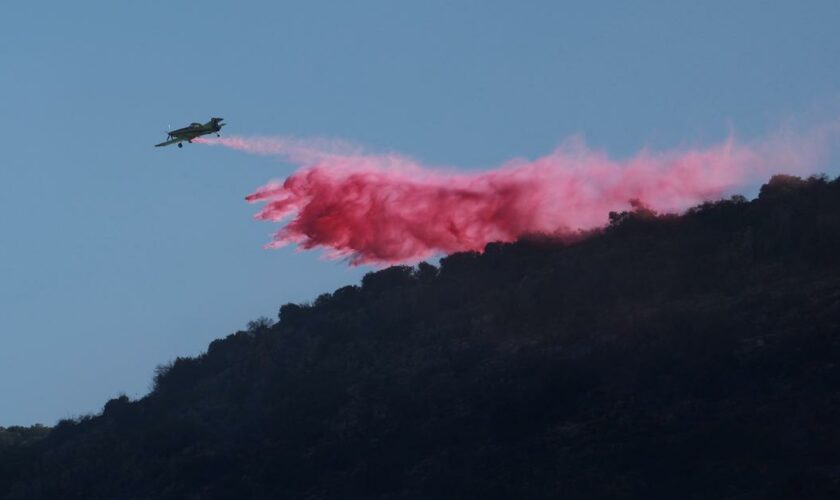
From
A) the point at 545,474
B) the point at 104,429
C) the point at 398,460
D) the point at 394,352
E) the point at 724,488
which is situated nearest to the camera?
the point at 724,488

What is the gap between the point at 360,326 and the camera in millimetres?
116062

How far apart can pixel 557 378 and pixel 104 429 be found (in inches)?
1478

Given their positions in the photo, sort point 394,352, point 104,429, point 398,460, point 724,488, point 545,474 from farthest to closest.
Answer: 1. point 104,429
2. point 394,352
3. point 398,460
4. point 545,474
5. point 724,488

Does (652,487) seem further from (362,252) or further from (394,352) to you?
(362,252)

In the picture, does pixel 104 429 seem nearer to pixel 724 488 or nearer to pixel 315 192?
pixel 315 192

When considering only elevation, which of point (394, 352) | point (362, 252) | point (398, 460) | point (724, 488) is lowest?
point (724, 488)

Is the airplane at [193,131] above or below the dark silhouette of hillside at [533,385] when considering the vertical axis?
above

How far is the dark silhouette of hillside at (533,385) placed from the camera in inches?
3280

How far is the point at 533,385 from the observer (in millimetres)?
95500

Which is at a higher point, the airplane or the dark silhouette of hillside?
the airplane

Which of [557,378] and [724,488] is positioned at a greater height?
[557,378]

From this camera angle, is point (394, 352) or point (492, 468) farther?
point (394, 352)

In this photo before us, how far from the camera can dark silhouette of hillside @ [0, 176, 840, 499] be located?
8331 cm

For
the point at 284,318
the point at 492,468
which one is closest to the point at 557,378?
the point at 492,468
